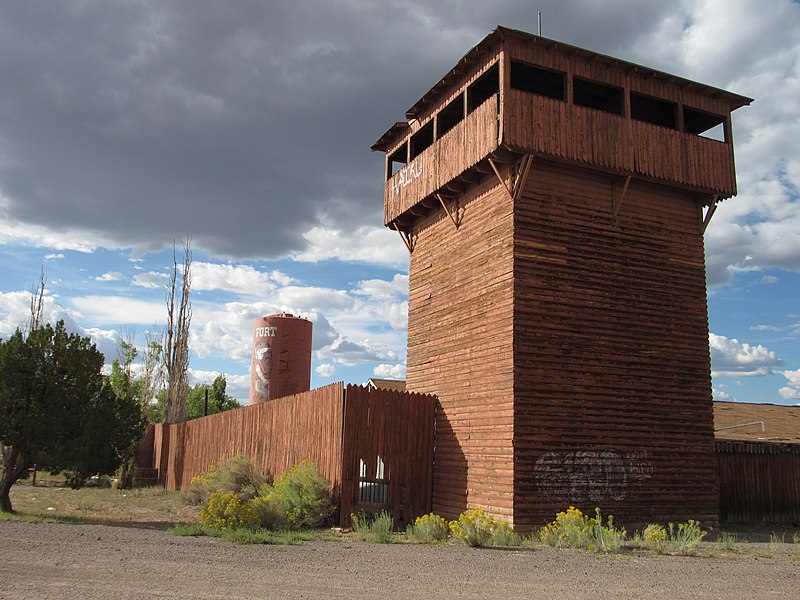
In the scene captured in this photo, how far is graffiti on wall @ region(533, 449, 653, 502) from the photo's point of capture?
14.4 m

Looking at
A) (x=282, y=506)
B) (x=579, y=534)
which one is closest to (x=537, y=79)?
(x=579, y=534)

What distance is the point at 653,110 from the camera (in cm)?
A: 1889

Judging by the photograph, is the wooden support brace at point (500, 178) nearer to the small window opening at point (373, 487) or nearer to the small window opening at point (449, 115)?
the small window opening at point (449, 115)

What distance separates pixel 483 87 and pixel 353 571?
12.9m

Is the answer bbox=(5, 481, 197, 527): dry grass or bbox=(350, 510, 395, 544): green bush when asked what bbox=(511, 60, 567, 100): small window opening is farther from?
bbox=(5, 481, 197, 527): dry grass

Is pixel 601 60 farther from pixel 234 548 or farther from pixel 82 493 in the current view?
pixel 82 493

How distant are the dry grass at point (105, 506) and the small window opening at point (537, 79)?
13605 mm

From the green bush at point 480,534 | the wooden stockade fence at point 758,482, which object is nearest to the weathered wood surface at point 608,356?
the green bush at point 480,534

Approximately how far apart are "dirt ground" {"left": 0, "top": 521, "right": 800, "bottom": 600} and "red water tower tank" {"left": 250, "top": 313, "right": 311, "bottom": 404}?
627 inches

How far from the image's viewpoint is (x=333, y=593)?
7.73m

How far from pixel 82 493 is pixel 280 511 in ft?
48.8

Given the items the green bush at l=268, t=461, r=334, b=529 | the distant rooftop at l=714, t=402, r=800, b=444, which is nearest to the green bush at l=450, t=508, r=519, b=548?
the green bush at l=268, t=461, r=334, b=529

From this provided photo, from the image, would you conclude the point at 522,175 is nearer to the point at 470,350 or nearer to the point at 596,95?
the point at 470,350

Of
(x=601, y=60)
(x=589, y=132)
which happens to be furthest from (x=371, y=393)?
(x=601, y=60)
